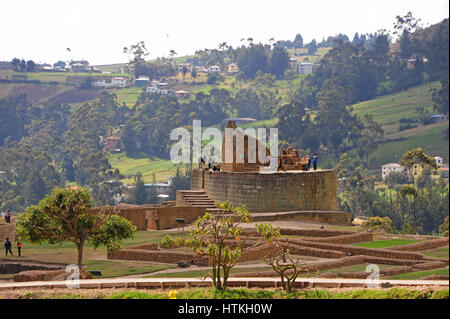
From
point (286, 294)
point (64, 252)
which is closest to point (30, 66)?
point (64, 252)

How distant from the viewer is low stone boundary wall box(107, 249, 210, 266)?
96.0ft

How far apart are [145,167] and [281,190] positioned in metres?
73.9

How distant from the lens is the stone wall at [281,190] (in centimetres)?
4306

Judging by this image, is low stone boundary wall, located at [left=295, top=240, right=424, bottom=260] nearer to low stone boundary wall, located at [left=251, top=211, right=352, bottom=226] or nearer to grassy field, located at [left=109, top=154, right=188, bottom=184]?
low stone boundary wall, located at [left=251, top=211, right=352, bottom=226]

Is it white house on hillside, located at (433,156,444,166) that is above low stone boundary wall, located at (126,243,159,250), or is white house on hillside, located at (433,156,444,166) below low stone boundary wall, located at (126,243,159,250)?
above

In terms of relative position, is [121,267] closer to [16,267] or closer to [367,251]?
[16,267]

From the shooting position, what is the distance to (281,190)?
141 feet

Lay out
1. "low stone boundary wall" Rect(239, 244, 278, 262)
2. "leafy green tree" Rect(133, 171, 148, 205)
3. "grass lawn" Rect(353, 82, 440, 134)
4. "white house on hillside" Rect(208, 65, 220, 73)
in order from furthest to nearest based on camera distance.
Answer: "white house on hillside" Rect(208, 65, 220, 73), "grass lawn" Rect(353, 82, 440, 134), "leafy green tree" Rect(133, 171, 148, 205), "low stone boundary wall" Rect(239, 244, 278, 262)

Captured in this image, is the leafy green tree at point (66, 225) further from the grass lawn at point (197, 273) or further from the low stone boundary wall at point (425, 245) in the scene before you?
the low stone boundary wall at point (425, 245)

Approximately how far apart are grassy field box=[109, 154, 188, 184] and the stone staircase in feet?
194

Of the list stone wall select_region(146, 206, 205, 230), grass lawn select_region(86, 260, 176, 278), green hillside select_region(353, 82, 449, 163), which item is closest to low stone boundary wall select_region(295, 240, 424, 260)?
grass lawn select_region(86, 260, 176, 278)
